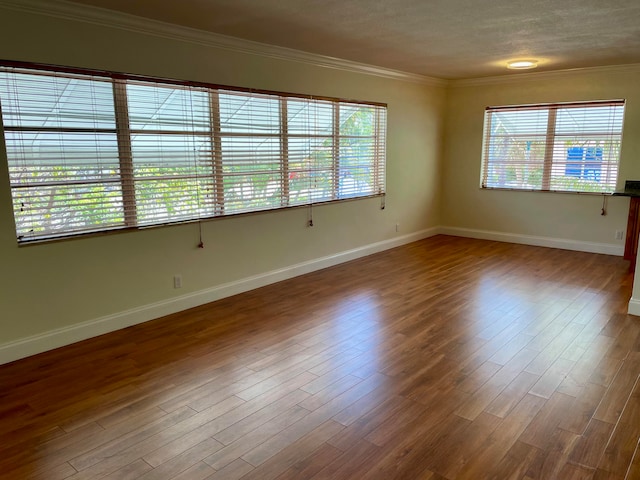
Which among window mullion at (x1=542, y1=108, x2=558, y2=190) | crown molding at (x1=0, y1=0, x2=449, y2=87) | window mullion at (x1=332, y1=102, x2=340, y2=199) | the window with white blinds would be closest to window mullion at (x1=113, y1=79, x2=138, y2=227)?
the window with white blinds

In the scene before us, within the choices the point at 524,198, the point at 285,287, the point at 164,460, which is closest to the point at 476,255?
the point at 524,198

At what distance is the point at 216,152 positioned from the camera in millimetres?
4297

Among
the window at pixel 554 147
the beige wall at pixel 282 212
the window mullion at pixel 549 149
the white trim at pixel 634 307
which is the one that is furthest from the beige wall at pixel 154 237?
the white trim at pixel 634 307

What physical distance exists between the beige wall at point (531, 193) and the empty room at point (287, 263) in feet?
0.16

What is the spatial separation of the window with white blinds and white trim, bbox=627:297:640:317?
3.22 m

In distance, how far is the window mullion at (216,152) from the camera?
422cm

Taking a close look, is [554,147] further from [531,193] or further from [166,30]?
[166,30]

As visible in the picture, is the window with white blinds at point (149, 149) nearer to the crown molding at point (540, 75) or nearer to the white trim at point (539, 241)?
the crown molding at point (540, 75)

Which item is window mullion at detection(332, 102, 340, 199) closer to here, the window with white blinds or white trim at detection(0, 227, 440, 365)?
the window with white blinds

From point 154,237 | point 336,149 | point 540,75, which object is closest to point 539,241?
point 540,75

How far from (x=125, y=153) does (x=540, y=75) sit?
5533mm

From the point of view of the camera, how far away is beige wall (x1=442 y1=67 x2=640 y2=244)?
5.86m

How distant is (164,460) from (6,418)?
3.49 ft

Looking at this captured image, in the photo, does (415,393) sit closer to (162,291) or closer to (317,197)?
(162,291)
